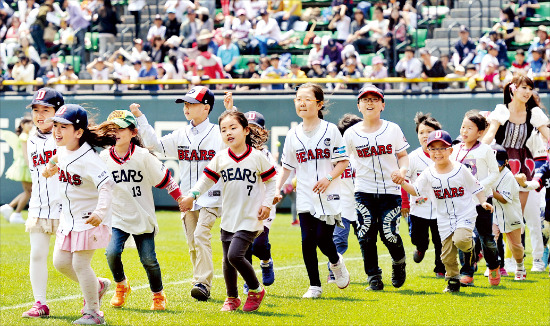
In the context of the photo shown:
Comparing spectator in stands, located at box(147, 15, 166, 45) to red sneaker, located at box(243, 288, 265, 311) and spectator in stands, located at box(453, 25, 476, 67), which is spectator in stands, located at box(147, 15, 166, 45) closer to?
spectator in stands, located at box(453, 25, 476, 67)

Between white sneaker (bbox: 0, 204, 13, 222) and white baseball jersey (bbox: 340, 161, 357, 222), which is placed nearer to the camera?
white baseball jersey (bbox: 340, 161, 357, 222)

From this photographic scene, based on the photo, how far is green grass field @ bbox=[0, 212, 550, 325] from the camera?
747cm

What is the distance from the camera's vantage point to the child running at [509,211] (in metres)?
10.1

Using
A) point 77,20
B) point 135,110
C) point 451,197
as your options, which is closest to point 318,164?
point 451,197

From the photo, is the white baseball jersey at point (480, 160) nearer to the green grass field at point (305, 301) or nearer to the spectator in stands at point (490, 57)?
the green grass field at point (305, 301)

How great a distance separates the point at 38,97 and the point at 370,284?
12.3 ft

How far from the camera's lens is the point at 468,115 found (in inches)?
374

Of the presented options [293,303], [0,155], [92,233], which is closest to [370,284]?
[293,303]

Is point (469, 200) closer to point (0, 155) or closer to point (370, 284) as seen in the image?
point (370, 284)

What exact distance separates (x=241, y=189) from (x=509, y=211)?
3761 mm

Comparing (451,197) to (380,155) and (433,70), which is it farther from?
(433,70)

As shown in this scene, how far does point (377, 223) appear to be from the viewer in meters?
9.09

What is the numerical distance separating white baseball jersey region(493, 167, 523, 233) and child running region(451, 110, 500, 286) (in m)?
0.59

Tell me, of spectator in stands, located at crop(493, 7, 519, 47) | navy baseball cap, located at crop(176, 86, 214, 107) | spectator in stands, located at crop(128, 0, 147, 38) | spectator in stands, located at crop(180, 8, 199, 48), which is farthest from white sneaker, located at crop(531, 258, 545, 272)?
spectator in stands, located at crop(128, 0, 147, 38)
